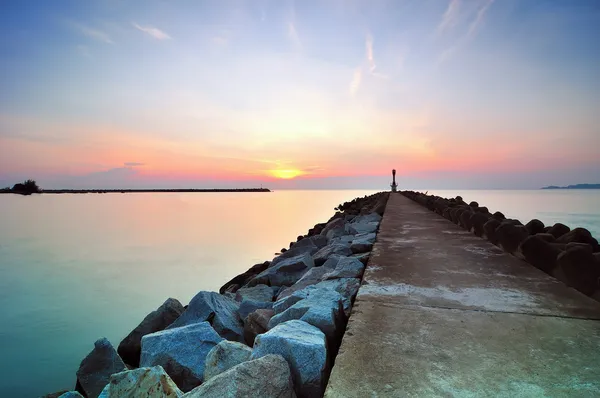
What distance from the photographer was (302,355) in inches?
58.7

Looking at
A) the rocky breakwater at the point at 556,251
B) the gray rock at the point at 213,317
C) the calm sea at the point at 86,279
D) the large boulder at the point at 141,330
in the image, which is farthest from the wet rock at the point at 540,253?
the calm sea at the point at 86,279

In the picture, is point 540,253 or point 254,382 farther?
point 540,253

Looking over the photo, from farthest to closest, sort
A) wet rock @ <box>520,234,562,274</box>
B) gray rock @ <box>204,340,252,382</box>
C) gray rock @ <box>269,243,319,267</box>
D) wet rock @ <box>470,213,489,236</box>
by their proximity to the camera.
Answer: gray rock @ <box>269,243,319,267</box> → wet rock @ <box>470,213,489,236</box> → wet rock @ <box>520,234,562,274</box> → gray rock @ <box>204,340,252,382</box>

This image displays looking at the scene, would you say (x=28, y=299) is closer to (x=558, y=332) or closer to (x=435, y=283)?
(x=435, y=283)

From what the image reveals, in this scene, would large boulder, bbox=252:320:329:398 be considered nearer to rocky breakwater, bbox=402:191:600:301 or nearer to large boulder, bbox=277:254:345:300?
rocky breakwater, bbox=402:191:600:301

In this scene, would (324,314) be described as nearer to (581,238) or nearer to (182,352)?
(182,352)

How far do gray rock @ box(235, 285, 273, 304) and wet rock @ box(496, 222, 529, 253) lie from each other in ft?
9.04

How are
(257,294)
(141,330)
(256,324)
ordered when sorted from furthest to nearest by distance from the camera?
(257,294) → (141,330) → (256,324)

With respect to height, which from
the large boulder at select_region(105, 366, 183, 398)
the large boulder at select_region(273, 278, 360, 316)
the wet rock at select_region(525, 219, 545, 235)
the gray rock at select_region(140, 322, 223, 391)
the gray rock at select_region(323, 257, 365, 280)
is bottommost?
the gray rock at select_region(140, 322, 223, 391)

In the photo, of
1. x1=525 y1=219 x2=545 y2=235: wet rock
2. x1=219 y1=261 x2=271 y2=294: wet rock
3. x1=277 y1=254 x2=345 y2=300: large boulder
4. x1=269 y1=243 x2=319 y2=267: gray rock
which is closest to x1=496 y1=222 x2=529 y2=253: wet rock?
x1=525 y1=219 x2=545 y2=235: wet rock

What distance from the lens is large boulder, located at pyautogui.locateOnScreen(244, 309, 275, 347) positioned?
99.3 inches

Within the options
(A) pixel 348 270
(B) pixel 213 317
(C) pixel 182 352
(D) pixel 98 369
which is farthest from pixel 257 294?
(C) pixel 182 352

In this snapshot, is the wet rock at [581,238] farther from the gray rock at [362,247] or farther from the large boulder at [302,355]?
the large boulder at [302,355]

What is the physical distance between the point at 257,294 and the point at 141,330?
1629mm
